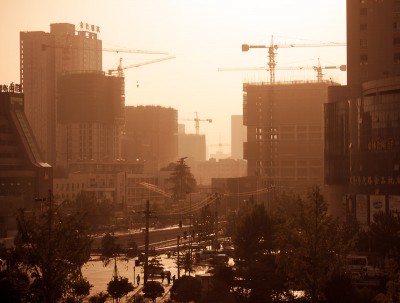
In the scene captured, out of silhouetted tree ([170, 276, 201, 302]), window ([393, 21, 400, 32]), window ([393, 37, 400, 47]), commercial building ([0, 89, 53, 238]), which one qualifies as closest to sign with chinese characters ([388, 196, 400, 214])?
window ([393, 37, 400, 47])

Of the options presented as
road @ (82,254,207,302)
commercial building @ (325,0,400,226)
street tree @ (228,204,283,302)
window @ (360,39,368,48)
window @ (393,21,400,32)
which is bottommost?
road @ (82,254,207,302)

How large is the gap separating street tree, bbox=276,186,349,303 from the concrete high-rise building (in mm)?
59973

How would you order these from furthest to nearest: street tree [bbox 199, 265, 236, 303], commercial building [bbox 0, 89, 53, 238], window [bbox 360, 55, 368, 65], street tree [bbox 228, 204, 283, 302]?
commercial building [bbox 0, 89, 53, 238]
window [bbox 360, 55, 368, 65]
street tree [bbox 199, 265, 236, 303]
street tree [bbox 228, 204, 283, 302]

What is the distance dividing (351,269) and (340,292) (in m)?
16.1

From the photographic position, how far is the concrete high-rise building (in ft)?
405

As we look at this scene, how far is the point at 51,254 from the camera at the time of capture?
62.8m

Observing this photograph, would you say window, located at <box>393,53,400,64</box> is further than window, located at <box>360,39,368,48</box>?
No

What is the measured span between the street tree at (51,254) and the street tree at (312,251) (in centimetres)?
1268

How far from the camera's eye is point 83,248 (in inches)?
2537

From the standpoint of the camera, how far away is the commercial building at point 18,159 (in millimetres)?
Result: 161625

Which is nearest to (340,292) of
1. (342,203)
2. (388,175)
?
(388,175)

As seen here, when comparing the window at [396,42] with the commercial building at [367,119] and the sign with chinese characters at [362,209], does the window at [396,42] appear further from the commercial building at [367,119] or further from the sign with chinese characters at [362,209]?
the sign with chinese characters at [362,209]

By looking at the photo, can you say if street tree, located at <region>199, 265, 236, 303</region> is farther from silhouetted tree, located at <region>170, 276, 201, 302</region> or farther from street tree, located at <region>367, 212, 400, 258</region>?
street tree, located at <region>367, 212, 400, 258</region>

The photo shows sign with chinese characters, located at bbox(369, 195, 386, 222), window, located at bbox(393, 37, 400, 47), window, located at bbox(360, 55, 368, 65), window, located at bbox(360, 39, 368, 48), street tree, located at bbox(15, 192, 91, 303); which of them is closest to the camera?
street tree, located at bbox(15, 192, 91, 303)
